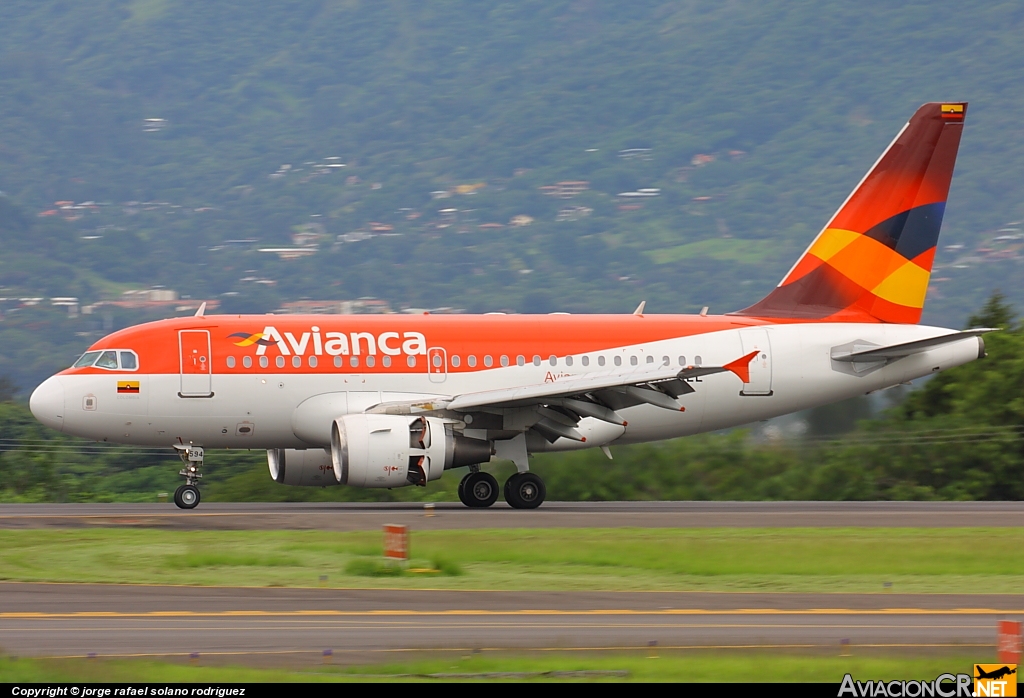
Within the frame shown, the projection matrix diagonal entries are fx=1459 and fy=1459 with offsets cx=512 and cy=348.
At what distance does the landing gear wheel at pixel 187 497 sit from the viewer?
95.6 feet

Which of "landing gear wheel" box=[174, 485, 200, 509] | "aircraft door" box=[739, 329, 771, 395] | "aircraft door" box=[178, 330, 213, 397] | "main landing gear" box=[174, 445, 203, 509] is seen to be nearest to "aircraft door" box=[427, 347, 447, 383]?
"aircraft door" box=[178, 330, 213, 397]

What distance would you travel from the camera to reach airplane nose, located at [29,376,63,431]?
28.6 meters

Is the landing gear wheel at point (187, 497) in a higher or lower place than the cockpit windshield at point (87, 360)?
lower

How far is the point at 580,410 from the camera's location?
28.7 meters

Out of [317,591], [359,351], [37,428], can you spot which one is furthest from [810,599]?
[37,428]

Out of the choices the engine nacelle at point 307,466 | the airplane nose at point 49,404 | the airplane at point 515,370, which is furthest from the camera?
the engine nacelle at point 307,466

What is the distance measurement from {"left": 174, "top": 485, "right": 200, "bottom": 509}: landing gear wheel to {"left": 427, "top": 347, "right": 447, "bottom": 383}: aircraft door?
524 cm

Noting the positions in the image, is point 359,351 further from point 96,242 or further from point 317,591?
point 96,242

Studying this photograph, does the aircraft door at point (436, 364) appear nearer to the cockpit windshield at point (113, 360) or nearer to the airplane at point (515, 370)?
the airplane at point (515, 370)

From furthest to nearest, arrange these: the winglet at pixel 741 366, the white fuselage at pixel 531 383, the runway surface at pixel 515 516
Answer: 1. the white fuselage at pixel 531 383
2. the winglet at pixel 741 366
3. the runway surface at pixel 515 516

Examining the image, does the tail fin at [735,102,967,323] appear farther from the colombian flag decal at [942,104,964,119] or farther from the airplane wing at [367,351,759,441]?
the airplane wing at [367,351,759,441]

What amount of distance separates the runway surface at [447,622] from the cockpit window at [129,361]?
11.5 meters

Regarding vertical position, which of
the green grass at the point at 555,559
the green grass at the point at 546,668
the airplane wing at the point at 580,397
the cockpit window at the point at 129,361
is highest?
the cockpit window at the point at 129,361

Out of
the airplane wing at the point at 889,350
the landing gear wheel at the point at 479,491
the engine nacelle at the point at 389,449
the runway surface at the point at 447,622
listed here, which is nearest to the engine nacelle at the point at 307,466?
the engine nacelle at the point at 389,449
